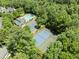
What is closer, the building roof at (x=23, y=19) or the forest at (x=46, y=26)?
the forest at (x=46, y=26)

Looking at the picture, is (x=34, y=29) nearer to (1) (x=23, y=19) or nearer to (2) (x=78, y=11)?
(1) (x=23, y=19)

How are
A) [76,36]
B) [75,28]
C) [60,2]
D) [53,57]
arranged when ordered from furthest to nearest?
[60,2]
[75,28]
[76,36]
[53,57]

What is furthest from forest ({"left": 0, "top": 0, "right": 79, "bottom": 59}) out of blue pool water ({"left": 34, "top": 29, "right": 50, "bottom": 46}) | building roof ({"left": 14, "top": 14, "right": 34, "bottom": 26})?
blue pool water ({"left": 34, "top": 29, "right": 50, "bottom": 46})

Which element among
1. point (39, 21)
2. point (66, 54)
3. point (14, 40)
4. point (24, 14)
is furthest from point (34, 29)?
point (66, 54)

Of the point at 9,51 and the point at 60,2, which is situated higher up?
the point at 60,2

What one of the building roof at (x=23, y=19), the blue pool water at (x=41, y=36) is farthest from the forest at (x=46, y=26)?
the blue pool water at (x=41, y=36)

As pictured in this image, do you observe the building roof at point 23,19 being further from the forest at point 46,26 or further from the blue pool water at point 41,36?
the blue pool water at point 41,36
